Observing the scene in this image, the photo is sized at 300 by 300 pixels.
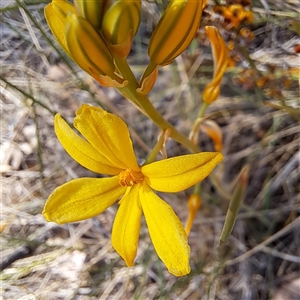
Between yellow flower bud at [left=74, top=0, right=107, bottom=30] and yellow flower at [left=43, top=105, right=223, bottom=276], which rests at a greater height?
yellow flower bud at [left=74, top=0, right=107, bottom=30]

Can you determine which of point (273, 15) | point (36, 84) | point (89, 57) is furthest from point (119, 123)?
point (36, 84)

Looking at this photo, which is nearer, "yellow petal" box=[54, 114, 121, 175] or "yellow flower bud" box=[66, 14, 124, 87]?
"yellow flower bud" box=[66, 14, 124, 87]

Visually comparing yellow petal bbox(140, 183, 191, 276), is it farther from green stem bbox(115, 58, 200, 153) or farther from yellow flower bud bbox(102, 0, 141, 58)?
yellow flower bud bbox(102, 0, 141, 58)

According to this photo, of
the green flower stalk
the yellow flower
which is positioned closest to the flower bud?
the green flower stalk

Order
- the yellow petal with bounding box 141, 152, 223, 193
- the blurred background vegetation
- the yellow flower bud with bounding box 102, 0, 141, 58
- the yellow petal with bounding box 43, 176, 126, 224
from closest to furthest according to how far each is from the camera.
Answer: the yellow flower bud with bounding box 102, 0, 141, 58 → the yellow petal with bounding box 141, 152, 223, 193 → the yellow petal with bounding box 43, 176, 126, 224 → the blurred background vegetation

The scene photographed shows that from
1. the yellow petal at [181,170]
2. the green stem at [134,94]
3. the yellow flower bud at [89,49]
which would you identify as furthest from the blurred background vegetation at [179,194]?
the yellow flower bud at [89,49]

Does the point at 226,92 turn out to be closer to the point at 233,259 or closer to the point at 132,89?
the point at 233,259

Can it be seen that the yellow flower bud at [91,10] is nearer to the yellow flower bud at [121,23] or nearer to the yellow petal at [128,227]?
the yellow flower bud at [121,23]

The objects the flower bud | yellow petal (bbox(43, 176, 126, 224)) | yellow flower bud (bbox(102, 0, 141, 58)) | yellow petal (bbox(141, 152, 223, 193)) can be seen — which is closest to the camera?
yellow flower bud (bbox(102, 0, 141, 58))

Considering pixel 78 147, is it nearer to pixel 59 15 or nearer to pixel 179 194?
pixel 59 15
